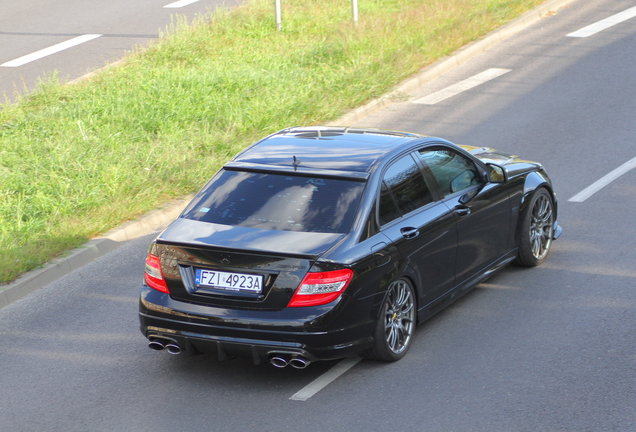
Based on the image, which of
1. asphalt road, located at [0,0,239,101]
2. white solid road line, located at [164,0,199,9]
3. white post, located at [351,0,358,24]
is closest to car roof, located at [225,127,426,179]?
asphalt road, located at [0,0,239,101]

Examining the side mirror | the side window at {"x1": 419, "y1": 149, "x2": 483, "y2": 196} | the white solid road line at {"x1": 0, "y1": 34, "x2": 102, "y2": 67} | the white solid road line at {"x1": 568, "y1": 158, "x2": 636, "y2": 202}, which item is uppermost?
the side window at {"x1": 419, "y1": 149, "x2": 483, "y2": 196}

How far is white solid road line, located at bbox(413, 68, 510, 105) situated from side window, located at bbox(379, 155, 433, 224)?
8.18 meters

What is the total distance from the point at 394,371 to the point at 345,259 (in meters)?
0.97

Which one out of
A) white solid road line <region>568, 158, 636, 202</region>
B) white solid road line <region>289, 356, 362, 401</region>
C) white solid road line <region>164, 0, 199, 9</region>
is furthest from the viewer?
white solid road line <region>164, 0, 199, 9</region>

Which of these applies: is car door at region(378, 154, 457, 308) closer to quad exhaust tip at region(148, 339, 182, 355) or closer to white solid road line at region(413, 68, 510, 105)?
quad exhaust tip at region(148, 339, 182, 355)

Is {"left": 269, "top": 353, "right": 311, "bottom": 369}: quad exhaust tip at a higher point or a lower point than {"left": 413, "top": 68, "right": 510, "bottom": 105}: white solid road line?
higher

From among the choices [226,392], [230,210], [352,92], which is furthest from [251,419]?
[352,92]

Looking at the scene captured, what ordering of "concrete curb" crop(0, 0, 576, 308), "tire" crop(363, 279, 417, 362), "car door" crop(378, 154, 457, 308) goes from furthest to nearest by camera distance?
"concrete curb" crop(0, 0, 576, 308) < "car door" crop(378, 154, 457, 308) < "tire" crop(363, 279, 417, 362)

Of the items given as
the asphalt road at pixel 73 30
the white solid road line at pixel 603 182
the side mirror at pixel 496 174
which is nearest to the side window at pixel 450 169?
the side mirror at pixel 496 174

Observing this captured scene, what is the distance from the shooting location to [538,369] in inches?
242

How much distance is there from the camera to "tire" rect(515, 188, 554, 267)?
26.4 ft

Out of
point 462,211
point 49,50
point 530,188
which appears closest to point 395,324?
point 462,211

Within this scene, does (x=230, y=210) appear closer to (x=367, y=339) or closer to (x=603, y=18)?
(x=367, y=339)

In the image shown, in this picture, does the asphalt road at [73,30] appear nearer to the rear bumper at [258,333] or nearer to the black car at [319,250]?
the black car at [319,250]
